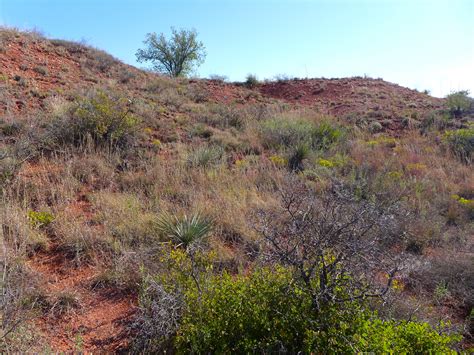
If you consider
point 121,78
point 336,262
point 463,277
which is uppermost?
point 121,78

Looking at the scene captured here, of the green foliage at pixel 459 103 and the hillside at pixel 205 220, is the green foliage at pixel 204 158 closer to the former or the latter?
the hillside at pixel 205 220

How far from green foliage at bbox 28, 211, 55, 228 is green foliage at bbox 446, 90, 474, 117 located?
1397 cm

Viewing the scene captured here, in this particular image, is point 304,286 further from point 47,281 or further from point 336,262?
point 47,281

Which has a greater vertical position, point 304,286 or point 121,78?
point 121,78

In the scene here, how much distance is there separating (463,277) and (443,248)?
2.68 ft

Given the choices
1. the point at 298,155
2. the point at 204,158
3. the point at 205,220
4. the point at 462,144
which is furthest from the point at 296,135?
the point at 205,220

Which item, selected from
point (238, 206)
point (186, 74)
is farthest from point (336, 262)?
point (186, 74)

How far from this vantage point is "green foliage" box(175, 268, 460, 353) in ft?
7.31

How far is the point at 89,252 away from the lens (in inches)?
157

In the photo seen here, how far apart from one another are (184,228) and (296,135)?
224 inches

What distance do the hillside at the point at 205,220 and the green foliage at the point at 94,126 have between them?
1.2 inches

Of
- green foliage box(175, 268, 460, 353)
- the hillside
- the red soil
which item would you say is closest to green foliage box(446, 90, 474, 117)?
the hillside

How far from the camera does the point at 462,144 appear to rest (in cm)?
927

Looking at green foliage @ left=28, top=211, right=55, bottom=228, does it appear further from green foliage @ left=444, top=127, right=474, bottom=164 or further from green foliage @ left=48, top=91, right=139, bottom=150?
green foliage @ left=444, top=127, right=474, bottom=164
